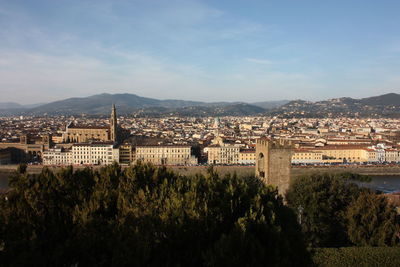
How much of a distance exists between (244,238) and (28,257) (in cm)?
345

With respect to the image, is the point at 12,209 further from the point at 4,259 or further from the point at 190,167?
the point at 190,167

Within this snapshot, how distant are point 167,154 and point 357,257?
1288 inches

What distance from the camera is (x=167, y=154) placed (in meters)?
40.6

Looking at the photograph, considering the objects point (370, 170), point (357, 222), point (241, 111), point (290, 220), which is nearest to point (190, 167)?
point (370, 170)

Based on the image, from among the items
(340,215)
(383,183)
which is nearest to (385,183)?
(383,183)

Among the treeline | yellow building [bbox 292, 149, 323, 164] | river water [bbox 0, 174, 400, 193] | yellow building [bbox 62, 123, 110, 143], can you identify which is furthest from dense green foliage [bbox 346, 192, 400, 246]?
yellow building [bbox 62, 123, 110, 143]

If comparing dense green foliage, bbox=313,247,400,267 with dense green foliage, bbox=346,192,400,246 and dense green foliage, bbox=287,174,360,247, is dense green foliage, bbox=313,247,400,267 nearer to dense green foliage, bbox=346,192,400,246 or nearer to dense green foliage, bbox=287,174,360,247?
dense green foliage, bbox=346,192,400,246

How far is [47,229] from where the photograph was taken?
7168 mm

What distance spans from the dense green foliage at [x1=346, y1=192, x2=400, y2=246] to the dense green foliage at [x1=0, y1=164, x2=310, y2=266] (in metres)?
3.40

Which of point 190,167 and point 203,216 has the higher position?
point 203,216

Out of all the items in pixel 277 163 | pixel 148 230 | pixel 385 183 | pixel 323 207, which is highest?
pixel 277 163

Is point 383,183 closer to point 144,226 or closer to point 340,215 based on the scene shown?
point 340,215

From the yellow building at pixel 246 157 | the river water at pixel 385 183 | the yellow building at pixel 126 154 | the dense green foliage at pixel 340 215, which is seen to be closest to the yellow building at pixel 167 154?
the yellow building at pixel 126 154

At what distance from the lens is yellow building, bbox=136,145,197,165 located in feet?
132
